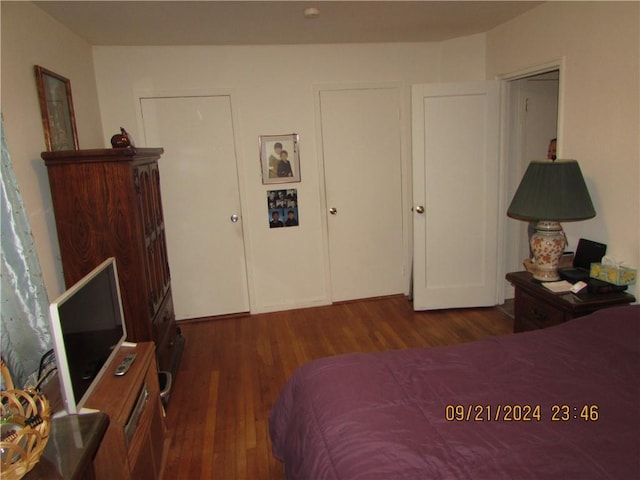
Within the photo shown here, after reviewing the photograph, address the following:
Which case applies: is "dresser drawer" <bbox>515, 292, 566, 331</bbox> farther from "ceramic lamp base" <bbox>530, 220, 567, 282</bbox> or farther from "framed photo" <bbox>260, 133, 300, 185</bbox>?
"framed photo" <bbox>260, 133, 300, 185</bbox>

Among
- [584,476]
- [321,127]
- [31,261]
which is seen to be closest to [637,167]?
[584,476]

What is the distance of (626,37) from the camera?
2.25 m

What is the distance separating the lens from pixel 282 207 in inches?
151

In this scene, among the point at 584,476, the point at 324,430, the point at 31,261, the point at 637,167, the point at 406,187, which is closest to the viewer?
the point at 584,476

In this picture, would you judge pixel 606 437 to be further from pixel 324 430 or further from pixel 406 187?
pixel 406 187

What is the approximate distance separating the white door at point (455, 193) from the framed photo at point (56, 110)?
2.45 meters

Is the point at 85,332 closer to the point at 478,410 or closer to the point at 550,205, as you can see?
the point at 478,410

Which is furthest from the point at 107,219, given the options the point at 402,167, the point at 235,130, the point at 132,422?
the point at 402,167

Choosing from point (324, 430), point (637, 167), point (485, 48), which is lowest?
point (324, 430)

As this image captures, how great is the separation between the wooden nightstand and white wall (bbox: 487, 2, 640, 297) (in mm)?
240

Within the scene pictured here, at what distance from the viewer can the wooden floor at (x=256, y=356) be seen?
2.16 meters

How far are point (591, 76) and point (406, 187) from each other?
5.70 feet

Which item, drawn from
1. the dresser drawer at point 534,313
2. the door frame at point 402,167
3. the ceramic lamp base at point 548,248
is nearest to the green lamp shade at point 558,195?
the ceramic lamp base at point 548,248

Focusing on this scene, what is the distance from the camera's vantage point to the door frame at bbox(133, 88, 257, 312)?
349cm
